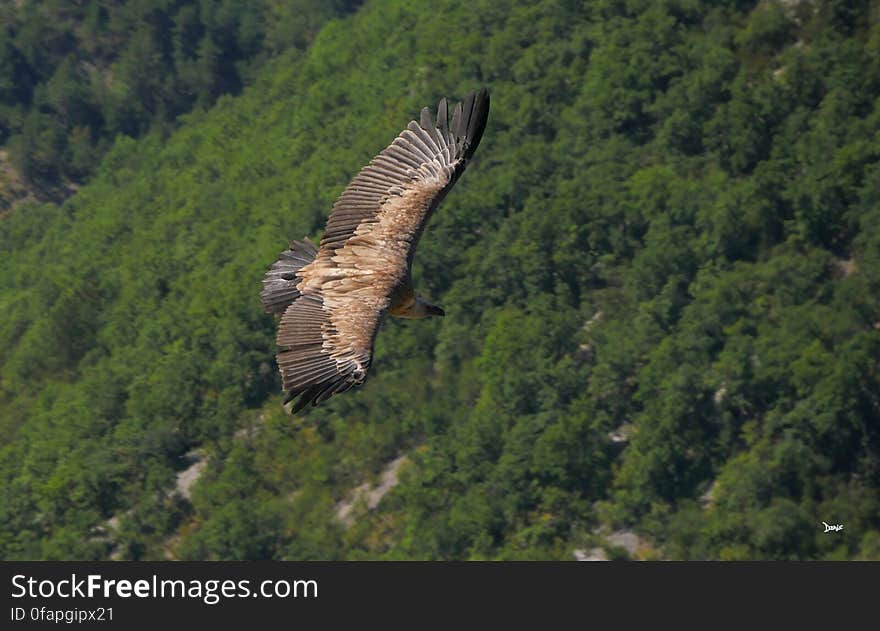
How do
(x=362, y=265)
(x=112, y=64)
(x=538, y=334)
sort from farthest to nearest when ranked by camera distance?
(x=112, y=64)
(x=538, y=334)
(x=362, y=265)

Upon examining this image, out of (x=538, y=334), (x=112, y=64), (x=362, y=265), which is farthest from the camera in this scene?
(x=112, y=64)

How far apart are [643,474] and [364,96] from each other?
4242 cm

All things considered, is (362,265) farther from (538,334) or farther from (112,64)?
(112,64)

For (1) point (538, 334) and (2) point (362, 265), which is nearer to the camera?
(2) point (362, 265)

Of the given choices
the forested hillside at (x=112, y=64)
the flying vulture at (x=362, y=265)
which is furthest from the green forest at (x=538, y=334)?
the flying vulture at (x=362, y=265)

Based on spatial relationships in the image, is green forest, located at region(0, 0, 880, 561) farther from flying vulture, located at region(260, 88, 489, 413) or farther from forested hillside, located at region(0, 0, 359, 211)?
flying vulture, located at region(260, 88, 489, 413)

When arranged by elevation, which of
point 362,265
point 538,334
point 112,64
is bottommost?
point 112,64

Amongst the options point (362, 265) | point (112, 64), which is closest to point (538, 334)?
point (362, 265)

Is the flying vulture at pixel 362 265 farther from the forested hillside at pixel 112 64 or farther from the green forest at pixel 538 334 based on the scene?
the forested hillside at pixel 112 64

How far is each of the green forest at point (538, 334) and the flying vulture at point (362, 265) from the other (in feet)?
149

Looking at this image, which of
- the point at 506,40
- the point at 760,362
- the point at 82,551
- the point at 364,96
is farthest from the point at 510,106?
the point at 82,551

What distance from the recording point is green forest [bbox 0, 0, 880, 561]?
7838 centimetres

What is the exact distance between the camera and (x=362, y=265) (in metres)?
28.9

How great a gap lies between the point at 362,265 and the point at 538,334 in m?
56.1
